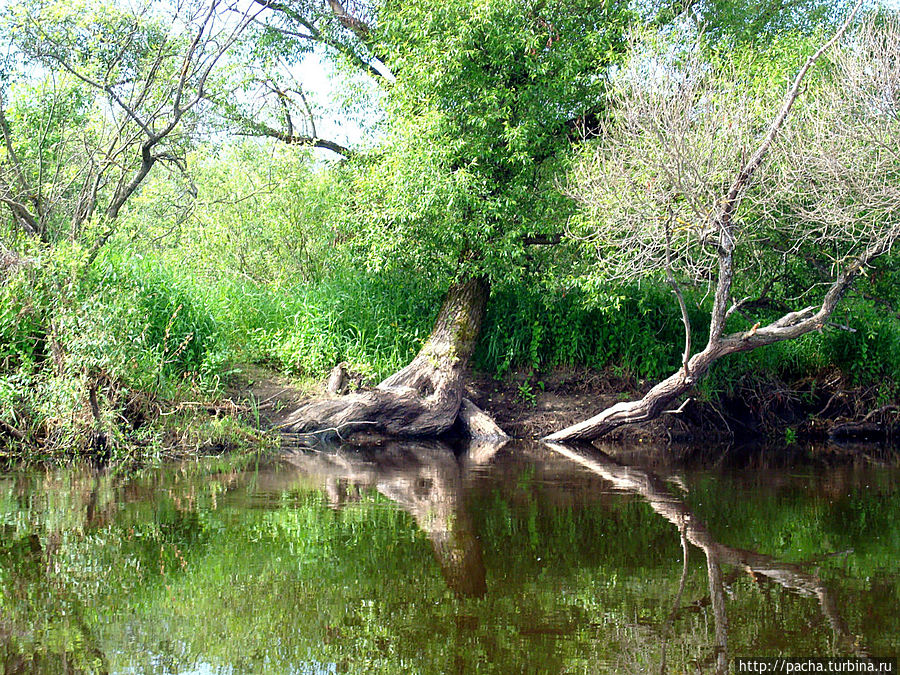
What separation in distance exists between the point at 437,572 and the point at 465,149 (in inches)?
338

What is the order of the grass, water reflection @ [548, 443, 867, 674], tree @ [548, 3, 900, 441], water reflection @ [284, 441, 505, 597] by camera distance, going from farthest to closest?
tree @ [548, 3, 900, 441]
the grass
water reflection @ [284, 441, 505, 597]
water reflection @ [548, 443, 867, 674]

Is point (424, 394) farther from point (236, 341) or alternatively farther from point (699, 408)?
point (699, 408)

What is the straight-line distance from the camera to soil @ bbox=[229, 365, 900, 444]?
13.8 metres

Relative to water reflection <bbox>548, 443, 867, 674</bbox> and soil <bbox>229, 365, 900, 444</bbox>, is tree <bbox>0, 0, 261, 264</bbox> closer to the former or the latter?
soil <bbox>229, 365, 900, 444</bbox>

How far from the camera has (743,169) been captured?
10.9 m

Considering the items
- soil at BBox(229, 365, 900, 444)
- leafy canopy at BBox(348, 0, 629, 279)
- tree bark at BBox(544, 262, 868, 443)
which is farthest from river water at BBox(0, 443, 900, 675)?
leafy canopy at BBox(348, 0, 629, 279)

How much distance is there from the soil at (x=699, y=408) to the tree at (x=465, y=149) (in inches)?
→ 48.7

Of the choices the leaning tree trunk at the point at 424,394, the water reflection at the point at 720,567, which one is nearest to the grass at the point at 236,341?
the leaning tree trunk at the point at 424,394

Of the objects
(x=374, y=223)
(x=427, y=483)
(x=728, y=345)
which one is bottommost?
(x=427, y=483)

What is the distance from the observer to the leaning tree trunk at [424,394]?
12.4 meters

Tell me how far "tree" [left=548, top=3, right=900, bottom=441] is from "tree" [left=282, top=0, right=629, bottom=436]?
4.15ft

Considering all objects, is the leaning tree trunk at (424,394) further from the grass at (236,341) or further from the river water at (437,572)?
the river water at (437,572)

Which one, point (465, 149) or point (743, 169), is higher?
point (465, 149)

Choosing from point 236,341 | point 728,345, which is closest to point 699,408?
point 728,345
